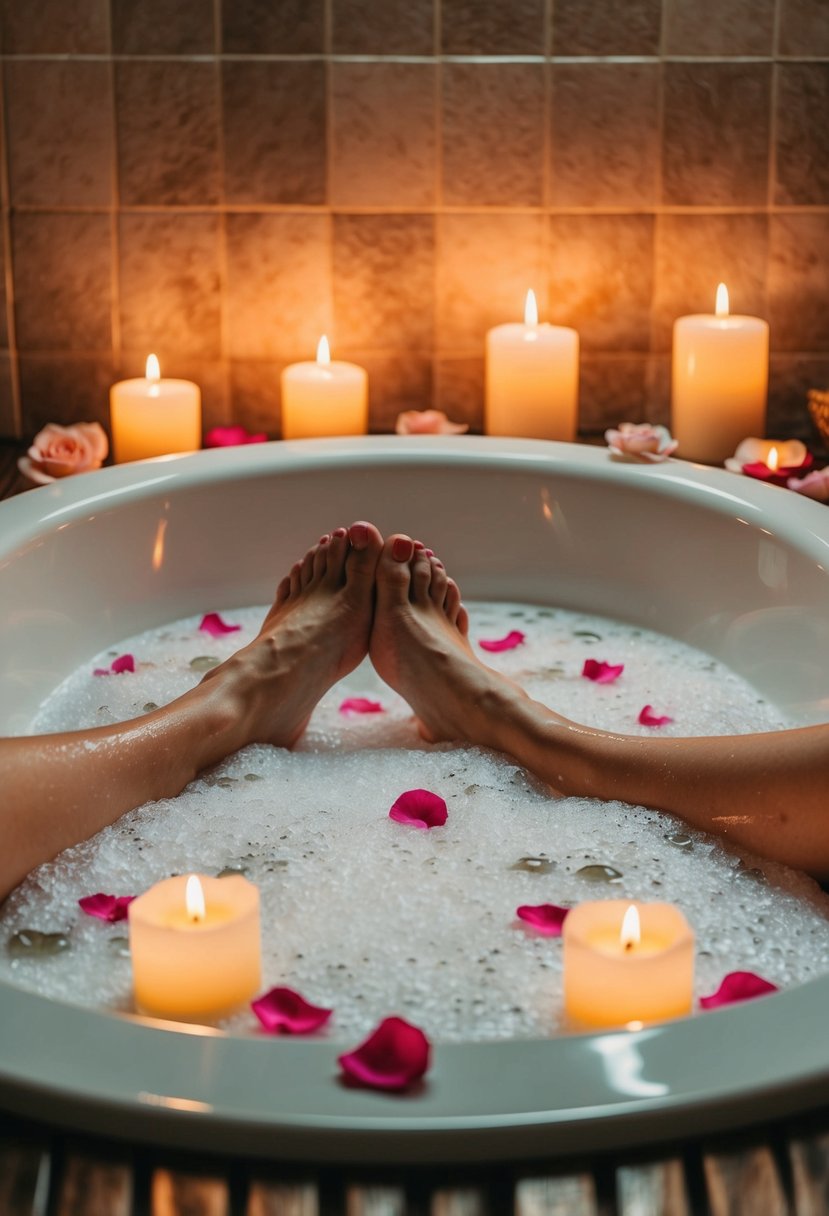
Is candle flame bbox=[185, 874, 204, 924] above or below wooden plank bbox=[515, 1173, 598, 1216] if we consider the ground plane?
above

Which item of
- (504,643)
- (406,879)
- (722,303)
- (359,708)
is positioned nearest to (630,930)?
(406,879)

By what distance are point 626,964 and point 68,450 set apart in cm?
166

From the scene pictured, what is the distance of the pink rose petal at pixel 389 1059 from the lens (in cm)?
88

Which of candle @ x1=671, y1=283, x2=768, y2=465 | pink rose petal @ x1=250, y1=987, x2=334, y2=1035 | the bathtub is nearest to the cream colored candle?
the bathtub

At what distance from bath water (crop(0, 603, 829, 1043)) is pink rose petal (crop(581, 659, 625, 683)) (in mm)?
102

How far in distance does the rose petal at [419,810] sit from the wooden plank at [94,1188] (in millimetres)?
723

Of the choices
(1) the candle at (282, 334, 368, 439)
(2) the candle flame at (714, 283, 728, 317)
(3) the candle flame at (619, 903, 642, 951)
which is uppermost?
(2) the candle flame at (714, 283, 728, 317)

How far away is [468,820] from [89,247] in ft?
5.03

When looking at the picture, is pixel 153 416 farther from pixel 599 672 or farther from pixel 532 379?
pixel 599 672

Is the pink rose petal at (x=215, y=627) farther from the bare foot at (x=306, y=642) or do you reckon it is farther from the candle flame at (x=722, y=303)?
the candle flame at (x=722, y=303)

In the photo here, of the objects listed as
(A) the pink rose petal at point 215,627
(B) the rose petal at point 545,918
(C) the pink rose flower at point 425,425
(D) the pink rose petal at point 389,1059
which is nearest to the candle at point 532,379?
(C) the pink rose flower at point 425,425

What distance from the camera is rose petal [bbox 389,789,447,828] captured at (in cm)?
156

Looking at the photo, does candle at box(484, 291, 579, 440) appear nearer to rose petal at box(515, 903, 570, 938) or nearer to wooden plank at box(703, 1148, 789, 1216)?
rose petal at box(515, 903, 570, 938)

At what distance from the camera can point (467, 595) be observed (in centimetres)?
245
